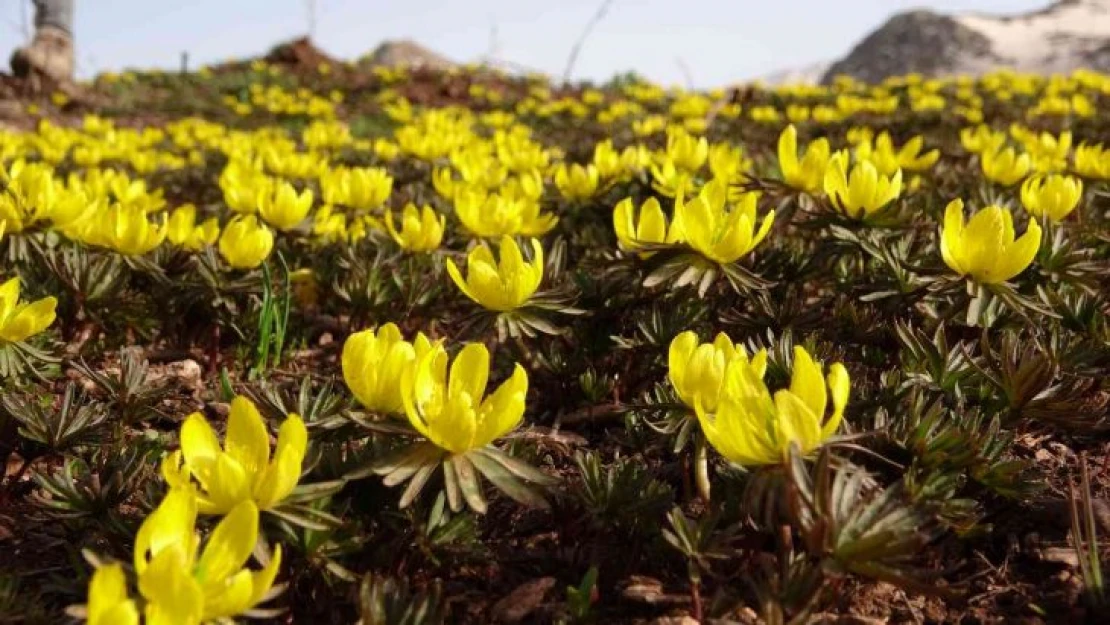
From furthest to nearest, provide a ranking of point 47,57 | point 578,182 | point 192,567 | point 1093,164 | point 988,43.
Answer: point 988,43 < point 47,57 < point 578,182 < point 1093,164 < point 192,567

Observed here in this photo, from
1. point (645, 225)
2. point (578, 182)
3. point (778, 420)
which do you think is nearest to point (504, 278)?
point (645, 225)

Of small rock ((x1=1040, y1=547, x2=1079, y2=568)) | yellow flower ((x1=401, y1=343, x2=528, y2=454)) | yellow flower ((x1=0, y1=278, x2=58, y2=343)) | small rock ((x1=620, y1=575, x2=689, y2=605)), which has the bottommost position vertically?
small rock ((x1=620, y1=575, x2=689, y2=605))

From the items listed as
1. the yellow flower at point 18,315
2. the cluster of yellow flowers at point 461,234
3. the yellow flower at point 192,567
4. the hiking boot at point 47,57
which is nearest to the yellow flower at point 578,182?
the cluster of yellow flowers at point 461,234

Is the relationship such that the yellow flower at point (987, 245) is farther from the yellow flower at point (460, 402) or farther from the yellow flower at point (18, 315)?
the yellow flower at point (18, 315)

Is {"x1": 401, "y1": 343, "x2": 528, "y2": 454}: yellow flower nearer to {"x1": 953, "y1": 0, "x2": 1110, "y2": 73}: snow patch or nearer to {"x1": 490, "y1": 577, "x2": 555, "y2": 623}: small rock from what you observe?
{"x1": 490, "y1": 577, "x2": 555, "y2": 623}: small rock

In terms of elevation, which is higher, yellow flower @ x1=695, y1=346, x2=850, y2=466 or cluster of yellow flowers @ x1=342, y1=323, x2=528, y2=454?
yellow flower @ x1=695, y1=346, x2=850, y2=466

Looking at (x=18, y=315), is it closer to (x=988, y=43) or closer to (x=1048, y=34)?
(x=988, y=43)

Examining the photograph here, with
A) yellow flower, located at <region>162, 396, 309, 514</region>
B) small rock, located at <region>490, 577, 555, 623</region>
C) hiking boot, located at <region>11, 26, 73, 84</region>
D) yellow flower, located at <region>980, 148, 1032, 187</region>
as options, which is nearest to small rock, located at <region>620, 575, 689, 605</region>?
small rock, located at <region>490, 577, 555, 623</region>
